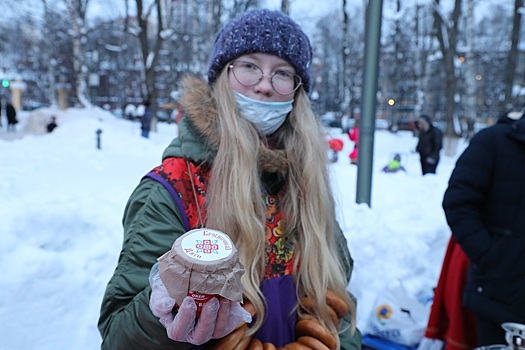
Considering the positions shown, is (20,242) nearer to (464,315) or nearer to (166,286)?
(166,286)

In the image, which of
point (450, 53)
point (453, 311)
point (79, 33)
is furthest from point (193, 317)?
point (79, 33)

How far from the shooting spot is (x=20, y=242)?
317cm

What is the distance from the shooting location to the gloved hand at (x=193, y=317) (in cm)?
103

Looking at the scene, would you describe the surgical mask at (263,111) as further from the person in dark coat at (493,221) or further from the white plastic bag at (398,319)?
the white plastic bag at (398,319)

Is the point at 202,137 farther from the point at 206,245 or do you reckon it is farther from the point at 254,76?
the point at 206,245

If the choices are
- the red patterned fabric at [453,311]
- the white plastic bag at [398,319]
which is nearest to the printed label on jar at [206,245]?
the red patterned fabric at [453,311]

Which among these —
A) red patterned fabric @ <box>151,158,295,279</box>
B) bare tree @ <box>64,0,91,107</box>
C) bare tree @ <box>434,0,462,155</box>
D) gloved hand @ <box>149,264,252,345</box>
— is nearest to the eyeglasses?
red patterned fabric @ <box>151,158,295,279</box>

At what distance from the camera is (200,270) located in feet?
3.30

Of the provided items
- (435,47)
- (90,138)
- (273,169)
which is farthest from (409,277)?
(435,47)

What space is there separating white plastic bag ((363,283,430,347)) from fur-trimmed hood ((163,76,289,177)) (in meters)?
2.40

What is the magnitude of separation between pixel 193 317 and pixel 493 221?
2.02m

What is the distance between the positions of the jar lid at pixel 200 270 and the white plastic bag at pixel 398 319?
281 centimetres

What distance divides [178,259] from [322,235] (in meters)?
0.74

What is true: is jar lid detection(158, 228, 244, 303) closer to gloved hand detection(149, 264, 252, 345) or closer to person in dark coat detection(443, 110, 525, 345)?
gloved hand detection(149, 264, 252, 345)
